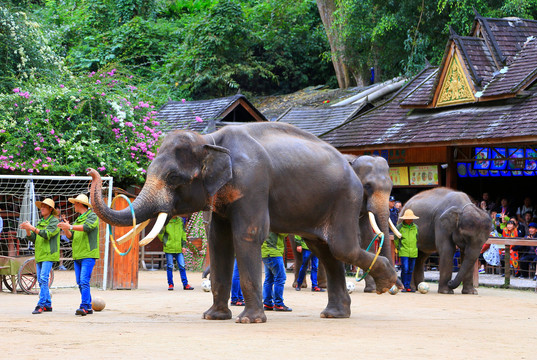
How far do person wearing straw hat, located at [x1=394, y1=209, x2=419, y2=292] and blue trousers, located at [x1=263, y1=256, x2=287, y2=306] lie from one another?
16.2 feet

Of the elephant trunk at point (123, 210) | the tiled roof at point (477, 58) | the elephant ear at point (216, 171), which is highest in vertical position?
the tiled roof at point (477, 58)

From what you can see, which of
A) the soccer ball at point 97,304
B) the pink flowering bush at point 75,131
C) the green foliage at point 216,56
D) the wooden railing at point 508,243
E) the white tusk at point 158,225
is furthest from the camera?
the green foliage at point 216,56

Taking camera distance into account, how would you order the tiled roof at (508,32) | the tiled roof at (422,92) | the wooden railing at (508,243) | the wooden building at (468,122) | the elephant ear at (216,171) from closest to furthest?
the elephant ear at (216,171) < the wooden railing at (508,243) < the wooden building at (468,122) < the tiled roof at (422,92) < the tiled roof at (508,32)

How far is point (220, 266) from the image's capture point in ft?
38.1

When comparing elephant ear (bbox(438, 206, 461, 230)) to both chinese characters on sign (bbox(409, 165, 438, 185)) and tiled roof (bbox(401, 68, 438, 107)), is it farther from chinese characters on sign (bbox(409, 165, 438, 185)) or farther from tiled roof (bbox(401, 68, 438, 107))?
tiled roof (bbox(401, 68, 438, 107))

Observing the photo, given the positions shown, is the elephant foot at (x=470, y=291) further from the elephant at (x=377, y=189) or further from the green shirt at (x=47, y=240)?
the green shirt at (x=47, y=240)

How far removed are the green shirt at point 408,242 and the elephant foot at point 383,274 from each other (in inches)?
218

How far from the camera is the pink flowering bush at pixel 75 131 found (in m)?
19.3

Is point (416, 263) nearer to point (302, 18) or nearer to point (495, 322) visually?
point (495, 322)

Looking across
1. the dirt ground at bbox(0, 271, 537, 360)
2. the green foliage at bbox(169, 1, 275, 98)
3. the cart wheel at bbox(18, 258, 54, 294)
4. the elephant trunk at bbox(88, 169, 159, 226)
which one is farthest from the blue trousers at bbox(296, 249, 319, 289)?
the green foliage at bbox(169, 1, 275, 98)

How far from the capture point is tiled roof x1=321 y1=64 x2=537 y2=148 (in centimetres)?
2005

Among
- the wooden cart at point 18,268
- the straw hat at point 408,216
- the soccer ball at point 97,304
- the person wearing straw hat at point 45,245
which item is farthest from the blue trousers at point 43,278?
the straw hat at point 408,216

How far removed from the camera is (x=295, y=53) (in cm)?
4103

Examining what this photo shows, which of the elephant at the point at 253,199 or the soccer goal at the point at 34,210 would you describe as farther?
the soccer goal at the point at 34,210
